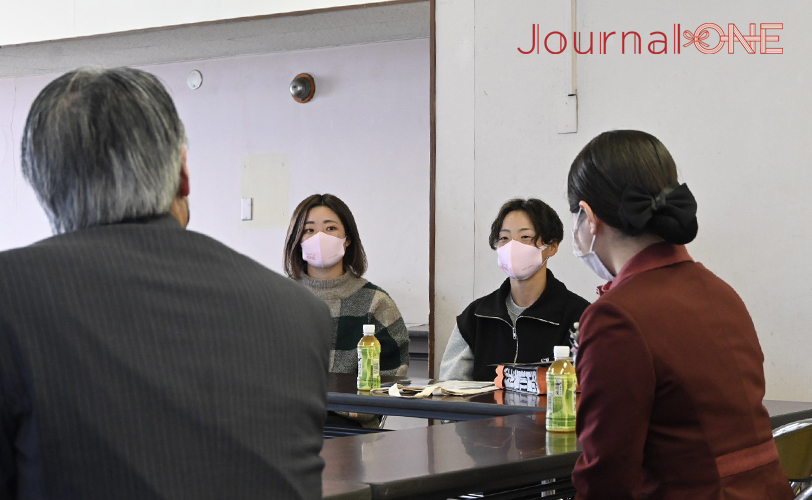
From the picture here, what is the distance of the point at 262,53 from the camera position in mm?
4891

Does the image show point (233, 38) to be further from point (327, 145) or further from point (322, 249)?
point (322, 249)

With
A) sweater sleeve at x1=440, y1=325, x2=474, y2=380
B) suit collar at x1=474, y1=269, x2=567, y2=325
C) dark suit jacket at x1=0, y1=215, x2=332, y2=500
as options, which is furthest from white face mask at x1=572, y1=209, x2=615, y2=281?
sweater sleeve at x1=440, y1=325, x2=474, y2=380

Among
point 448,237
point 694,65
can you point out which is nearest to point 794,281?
point 694,65

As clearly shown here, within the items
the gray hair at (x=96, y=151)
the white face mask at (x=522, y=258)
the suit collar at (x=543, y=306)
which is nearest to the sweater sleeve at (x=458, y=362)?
the suit collar at (x=543, y=306)

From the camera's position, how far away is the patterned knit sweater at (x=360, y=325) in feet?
10.3

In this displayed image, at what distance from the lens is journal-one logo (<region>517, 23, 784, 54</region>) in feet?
10.4

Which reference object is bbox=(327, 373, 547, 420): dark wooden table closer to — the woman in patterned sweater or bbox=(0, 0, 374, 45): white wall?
the woman in patterned sweater

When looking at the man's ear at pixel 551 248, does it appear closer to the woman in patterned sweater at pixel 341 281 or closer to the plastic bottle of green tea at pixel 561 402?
the woman in patterned sweater at pixel 341 281

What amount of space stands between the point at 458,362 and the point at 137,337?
231cm

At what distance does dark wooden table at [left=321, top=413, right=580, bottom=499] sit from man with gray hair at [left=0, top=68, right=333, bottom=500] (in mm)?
372

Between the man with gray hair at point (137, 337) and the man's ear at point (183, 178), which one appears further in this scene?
the man's ear at point (183, 178)

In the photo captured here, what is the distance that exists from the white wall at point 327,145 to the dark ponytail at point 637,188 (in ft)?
9.96

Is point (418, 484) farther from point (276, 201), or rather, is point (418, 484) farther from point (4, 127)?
point (4, 127)

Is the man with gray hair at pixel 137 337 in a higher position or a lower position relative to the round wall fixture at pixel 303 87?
lower
